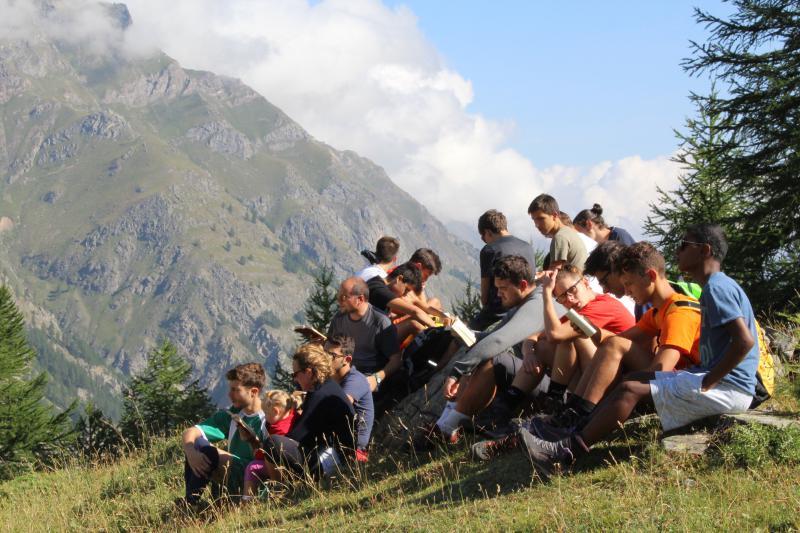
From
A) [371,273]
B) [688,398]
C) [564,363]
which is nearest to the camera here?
[688,398]

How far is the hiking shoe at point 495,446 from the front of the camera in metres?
7.43

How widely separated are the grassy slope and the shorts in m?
0.33

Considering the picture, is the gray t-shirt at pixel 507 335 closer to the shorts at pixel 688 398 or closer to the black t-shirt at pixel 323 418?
the black t-shirt at pixel 323 418

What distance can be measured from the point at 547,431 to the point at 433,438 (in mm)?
2088

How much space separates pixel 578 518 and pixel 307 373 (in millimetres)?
3702

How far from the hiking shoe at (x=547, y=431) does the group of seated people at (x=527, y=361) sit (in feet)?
0.06

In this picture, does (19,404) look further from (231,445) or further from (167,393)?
(231,445)

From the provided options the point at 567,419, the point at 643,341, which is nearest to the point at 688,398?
the point at 643,341

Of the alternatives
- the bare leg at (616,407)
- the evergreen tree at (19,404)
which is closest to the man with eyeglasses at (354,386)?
the bare leg at (616,407)

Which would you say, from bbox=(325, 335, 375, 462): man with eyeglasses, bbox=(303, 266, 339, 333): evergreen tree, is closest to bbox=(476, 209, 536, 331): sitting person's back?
bbox=(325, 335, 375, 462): man with eyeglasses

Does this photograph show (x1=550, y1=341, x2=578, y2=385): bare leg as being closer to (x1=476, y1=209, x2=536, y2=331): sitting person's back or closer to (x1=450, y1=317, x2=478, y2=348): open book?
(x1=450, y1=317, x2=478, y2=348): open book

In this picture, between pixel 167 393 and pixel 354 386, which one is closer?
pixel 354 386

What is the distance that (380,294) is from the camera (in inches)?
449

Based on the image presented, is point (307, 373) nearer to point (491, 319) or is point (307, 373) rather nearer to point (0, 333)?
point (491, 319)
